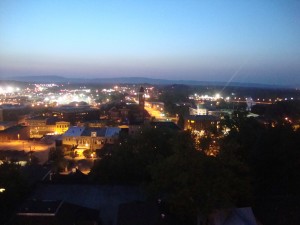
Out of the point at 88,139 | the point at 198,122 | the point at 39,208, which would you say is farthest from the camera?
the point at 198,122

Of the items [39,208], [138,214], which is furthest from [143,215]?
[39,208]

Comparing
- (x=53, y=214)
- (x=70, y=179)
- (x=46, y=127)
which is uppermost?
(x=53, y=214)

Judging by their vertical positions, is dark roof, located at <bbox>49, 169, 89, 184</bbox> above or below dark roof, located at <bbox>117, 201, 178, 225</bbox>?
below

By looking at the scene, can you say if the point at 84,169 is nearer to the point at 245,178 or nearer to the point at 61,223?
the point at 61,223

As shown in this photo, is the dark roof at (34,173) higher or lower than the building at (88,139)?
higher

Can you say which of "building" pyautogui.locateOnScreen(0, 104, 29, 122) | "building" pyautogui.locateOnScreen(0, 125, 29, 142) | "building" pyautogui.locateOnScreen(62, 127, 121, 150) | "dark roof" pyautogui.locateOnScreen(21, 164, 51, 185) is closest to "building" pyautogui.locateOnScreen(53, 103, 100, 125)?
"building" pyautogui.locateOnScreen(0, 104, 29, 122)

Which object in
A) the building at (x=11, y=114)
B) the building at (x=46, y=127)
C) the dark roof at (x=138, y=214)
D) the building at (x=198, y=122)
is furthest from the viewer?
the building at (x=11, y=114)

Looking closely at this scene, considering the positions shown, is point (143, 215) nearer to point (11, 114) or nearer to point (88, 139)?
point (88, 139)

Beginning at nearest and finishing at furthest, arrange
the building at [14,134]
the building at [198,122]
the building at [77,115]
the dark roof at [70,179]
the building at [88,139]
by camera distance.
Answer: the dark roof at [70,179], the building at [88,139], the building at [14,134], the building at [198,122], the building at [77,115]

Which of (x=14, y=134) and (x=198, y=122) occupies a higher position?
(x=198, y=122)

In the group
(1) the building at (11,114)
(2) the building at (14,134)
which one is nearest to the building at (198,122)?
(2) the building at (14,134)

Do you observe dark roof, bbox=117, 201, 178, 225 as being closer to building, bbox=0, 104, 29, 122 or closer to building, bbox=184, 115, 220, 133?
building, bbox=184, 115, 220, 133

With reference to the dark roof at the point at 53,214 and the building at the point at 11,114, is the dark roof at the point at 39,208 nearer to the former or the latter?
the dark roof at the point at 53,214

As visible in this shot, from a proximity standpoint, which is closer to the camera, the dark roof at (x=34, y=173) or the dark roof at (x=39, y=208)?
the dark roof at (x=39, y=208)
